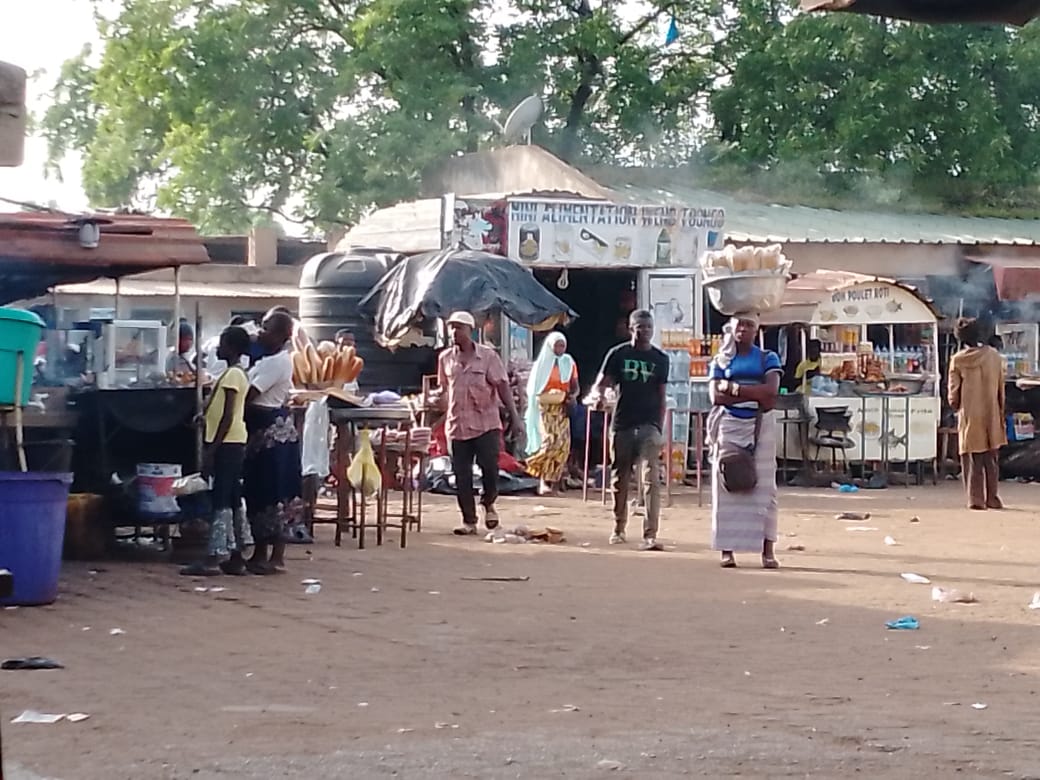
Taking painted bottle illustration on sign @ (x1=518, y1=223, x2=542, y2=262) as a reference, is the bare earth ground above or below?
below

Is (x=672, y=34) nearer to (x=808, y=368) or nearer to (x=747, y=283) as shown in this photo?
(x=808, y=368)

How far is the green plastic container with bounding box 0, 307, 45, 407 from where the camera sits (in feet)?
32.0

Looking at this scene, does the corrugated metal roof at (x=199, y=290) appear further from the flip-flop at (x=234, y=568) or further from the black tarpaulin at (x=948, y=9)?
the black tarpaulin at (x=948, y=9)

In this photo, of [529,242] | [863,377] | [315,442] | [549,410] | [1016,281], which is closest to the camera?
[315,442]

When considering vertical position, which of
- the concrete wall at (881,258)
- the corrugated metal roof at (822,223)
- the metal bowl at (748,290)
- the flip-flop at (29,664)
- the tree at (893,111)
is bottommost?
the flip-flop at (29,664)

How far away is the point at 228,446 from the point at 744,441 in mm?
Answer: 3431

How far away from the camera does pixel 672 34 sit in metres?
33.6

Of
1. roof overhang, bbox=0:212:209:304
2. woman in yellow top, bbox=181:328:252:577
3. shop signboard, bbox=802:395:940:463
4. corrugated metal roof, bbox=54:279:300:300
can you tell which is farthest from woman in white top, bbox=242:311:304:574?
corrugated metal roof, bbox=54:279:300:300

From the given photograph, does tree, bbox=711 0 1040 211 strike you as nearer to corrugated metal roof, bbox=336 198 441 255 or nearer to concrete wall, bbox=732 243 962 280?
concrete wall, bbox=732 243 962 280

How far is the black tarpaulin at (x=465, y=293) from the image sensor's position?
59.1ft

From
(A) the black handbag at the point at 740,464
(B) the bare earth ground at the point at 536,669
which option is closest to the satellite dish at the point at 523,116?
(B) the bare earth ground at the point at 536,669

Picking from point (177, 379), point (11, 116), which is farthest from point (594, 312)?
point (11, 116)

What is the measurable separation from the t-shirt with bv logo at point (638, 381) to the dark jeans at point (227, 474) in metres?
3.20

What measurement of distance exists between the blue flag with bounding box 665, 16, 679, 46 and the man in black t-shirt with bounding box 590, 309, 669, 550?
21481 millimetres
